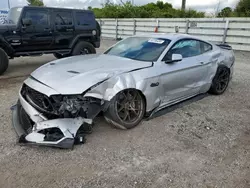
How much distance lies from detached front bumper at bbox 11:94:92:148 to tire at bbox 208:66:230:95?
330 centimetres

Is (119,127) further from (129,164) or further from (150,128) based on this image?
(129,164)

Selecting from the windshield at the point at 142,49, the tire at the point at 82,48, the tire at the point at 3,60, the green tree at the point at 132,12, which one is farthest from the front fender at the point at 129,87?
the green tree at the point at 132,12

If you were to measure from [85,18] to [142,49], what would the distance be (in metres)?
4.98

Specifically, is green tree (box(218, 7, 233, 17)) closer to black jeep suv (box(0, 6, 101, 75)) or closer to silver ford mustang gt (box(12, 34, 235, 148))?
black jeep suv (box(0, 6, 101, 75))

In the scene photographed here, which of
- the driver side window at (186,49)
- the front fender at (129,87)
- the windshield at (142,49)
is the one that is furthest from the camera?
the driver side window at (186,49)

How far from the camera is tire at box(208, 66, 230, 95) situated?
5332 mm

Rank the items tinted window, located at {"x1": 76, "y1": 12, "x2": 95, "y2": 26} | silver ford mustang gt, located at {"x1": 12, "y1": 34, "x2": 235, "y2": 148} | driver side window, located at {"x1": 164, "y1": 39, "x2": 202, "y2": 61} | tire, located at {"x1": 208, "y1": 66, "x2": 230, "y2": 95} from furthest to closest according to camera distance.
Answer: tinted window, located at {"x1": 76, "y1": 12, "x2": 95, "y2": 26} → tire, located at {"x1": 208, "y1": 66, "x2": 230, "y2": 95} → driver side window, located at {"x1": 164, "y1": 39, "x2": 202, "y2": 61} → silver ford mustang gt, located at {"x1": 12, "y1": 34, "x2": 235, "y2": 148}

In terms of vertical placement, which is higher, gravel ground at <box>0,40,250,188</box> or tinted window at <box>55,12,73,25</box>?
tinted window at <box>55,12,73,25</box>

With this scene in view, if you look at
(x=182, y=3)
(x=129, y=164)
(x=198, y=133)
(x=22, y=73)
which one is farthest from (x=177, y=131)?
(x=182, y=3)

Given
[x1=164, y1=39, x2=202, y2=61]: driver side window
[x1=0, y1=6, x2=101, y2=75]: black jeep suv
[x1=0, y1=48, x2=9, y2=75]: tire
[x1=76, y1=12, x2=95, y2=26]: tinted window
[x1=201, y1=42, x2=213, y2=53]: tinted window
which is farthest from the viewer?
[x1=76, y1=12, x2=95, y2=26]: tinted window

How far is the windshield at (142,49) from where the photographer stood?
417 cm

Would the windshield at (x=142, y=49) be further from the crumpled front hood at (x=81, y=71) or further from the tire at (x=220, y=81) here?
the tire at (x=220, y=81)

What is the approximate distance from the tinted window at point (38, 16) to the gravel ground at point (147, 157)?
13.1ft

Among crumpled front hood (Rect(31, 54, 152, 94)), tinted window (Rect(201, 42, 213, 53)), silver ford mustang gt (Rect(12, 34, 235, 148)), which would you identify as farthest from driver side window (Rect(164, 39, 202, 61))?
crumpled front hood (Rect(31, 54, 152, 94))
